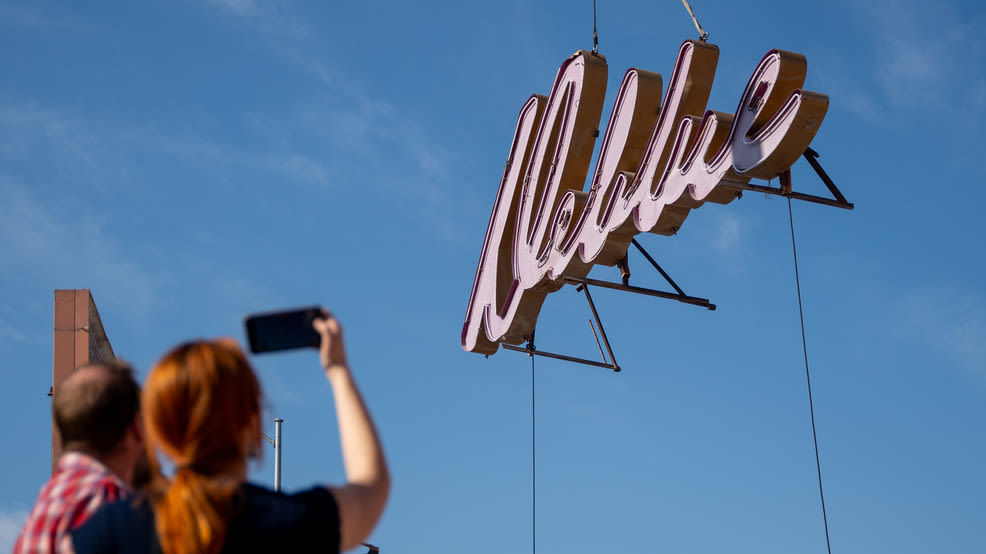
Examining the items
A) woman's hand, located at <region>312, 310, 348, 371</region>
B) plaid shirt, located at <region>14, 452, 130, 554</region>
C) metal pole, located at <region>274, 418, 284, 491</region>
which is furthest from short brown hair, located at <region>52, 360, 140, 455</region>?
metal pole, located at <region>274, 418, 284, 491</region>

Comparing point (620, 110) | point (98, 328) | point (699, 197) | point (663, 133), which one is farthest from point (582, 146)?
point (98, 328)

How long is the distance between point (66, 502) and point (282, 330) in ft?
1.79

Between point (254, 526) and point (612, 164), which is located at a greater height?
point (612, 164)

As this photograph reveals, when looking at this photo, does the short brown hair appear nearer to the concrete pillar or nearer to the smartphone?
the smartphone

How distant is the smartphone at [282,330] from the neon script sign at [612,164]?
576cm

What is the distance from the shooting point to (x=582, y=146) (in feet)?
34.3

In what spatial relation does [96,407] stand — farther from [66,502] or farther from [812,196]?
[812,196]

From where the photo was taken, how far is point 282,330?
2.30 metres

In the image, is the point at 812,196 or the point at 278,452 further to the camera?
the point at 278,452

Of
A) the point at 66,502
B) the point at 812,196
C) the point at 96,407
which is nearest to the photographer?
the point at 66,502

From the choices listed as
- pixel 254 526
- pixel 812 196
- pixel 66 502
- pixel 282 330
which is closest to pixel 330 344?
pixel 282 330

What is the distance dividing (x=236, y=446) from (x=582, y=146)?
28.6 feet

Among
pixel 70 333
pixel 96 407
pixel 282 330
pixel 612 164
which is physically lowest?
pixel 96 407

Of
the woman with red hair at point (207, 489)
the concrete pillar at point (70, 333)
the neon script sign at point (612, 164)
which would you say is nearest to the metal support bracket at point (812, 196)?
the neon script sign at point (612, 164)
